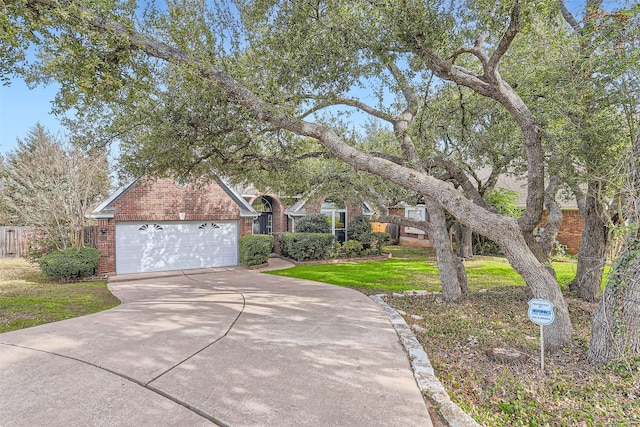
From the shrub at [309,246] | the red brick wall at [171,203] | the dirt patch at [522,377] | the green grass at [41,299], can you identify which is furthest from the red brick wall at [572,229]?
the green grass at [41,299]

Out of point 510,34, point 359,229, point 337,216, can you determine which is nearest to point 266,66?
point 510,34

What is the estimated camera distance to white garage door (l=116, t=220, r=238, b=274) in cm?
1203

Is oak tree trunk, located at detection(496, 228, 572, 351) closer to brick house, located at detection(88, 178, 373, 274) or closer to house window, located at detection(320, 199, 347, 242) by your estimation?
brick house, located at detection(88, 178, 373, 274)

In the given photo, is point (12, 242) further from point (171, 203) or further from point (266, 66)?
point (266, 66)

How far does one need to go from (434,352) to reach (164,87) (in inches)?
293

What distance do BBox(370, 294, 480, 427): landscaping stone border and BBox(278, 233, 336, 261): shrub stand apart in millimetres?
9143

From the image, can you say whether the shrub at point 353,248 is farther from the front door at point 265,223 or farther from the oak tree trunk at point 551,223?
the oak tree trunk at point 551,223

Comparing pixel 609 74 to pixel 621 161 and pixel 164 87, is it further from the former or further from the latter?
pixel 164 87

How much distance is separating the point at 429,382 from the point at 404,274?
8503 mm

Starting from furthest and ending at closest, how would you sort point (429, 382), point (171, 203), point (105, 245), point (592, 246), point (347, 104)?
point (171, 203) < point (105, 245) < point (347, 104) < point (592, 246) < point (429, 382)

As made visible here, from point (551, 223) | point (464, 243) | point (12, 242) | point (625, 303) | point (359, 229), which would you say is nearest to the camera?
point (625, 303)

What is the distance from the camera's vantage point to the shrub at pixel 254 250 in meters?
13.3

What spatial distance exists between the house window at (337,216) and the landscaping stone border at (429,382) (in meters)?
12.5

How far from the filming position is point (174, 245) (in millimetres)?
12938
